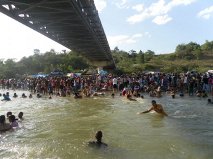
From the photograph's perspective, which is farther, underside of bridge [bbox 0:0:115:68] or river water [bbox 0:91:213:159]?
underside of bridge [bbox 0:0:115:68]

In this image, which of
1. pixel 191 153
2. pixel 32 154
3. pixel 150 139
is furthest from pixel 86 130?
pixel 191 153

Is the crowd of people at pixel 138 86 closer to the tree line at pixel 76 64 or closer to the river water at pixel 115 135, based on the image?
the river water at pixel 115 135

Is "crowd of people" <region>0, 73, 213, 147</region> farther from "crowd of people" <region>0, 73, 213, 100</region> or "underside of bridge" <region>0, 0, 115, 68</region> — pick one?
"underside of bridge" <region>0, 0, 115, 68</region>

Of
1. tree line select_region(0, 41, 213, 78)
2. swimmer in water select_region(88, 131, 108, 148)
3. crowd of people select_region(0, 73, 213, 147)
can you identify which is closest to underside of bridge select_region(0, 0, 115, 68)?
crowd of people select_region(0, 73, 213, 147)

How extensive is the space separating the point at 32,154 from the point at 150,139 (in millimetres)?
3955

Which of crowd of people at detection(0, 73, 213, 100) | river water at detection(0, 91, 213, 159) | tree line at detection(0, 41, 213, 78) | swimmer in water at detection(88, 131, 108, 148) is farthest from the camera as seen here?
tree line at detection(0, 41, 213, 78)

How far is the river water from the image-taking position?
9586 mm

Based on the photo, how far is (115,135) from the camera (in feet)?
39.3

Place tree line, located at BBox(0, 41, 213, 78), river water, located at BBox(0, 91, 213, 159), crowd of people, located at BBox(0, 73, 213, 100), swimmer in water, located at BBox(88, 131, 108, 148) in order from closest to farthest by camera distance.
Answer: river water, located at BBox(0, 91, 213, 159) → swimmer in water, located at BBox(88, 131, 108, 148) → crowd of people, located at BBox(0, 73, 213, 100) → tree line, located at BBox(0, 41, 213, 78)

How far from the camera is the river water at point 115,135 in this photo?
959 cm

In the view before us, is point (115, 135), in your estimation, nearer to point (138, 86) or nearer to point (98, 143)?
point (98, 143)

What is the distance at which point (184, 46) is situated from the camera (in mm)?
145000

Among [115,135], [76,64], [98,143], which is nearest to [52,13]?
[115,135]

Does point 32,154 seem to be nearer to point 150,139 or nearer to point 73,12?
point 150,139
